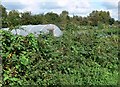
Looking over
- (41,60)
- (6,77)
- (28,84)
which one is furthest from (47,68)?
(6,77)

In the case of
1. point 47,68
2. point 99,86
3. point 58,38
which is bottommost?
point 99,86

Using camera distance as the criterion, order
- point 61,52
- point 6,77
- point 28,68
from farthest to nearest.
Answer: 1. point 61,52
2. point 28,68
3. point 6,77

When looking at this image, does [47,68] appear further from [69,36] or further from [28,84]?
[69,36]

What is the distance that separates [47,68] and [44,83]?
12.3 inches

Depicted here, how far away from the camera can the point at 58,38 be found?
22.5 feet

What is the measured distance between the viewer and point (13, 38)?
18.5ft

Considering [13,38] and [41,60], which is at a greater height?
[13,38]

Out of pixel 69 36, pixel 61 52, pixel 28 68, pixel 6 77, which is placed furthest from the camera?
pixel 69 36

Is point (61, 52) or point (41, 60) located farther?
point (61, 52)

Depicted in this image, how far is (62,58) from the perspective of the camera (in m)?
6.49

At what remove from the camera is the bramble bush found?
559 cm

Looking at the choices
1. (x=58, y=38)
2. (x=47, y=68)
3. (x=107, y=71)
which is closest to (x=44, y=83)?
(x=47, y=68)

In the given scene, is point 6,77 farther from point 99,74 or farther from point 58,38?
point 99,74

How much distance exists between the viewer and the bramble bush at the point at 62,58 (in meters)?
5.59
